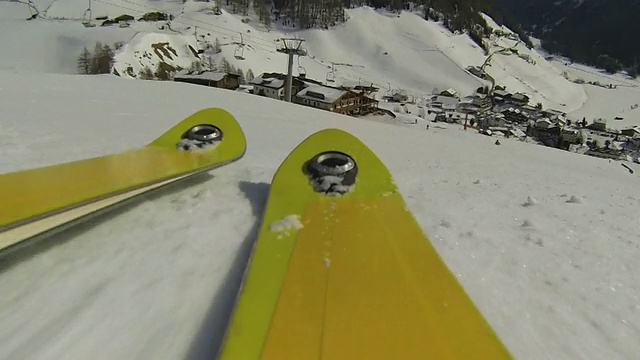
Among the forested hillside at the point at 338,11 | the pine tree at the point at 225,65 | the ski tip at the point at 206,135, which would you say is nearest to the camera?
the ski tip at the point at 206,135

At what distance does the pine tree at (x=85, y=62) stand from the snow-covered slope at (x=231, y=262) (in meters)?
31.3

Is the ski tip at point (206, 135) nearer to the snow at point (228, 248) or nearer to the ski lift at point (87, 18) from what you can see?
the snow at point (228, 248)

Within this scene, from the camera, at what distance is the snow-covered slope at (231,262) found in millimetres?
2398

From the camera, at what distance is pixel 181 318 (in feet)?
8.14

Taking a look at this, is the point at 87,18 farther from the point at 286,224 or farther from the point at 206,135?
the point at 286,224

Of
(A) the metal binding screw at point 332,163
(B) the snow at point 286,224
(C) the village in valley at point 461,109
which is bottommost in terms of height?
(B) the snow at point 286,224

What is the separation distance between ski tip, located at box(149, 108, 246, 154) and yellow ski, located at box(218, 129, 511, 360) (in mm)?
1663

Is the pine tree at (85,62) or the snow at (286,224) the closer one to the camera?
the snow at (286,224)

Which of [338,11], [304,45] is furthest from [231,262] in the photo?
[338,11]

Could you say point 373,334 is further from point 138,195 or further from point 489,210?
point 489,210

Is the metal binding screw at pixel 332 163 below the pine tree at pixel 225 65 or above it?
below

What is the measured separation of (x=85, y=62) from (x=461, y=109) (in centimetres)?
3936

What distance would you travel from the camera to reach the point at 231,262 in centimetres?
312

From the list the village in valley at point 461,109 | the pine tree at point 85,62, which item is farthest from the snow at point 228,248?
the pine tree at point 85,62
